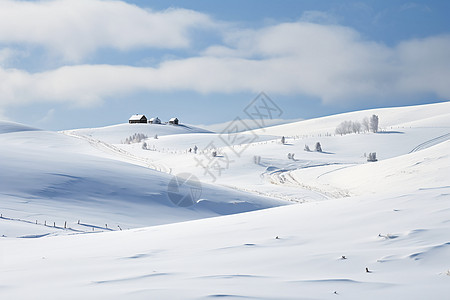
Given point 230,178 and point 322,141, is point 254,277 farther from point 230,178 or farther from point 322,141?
point 322,141

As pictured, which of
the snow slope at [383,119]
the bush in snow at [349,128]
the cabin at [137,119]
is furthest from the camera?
the cabin at [137,119]

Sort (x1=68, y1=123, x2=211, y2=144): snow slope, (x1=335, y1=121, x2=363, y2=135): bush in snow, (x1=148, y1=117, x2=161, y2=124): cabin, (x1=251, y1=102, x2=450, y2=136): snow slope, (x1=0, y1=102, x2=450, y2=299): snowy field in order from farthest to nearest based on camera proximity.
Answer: (x1=148, y1=117, x2=161, y2=124): cabin < (x1=251, y1=102, x2=450, y2=136): snow slope < (x1=68, y1=123, x2=211, y2=144): snow slope < (x1=335, y1=121, x2=363, y2=135): bush in snow < (x1=0, y1=102, x2=450, y2=299): snowy field

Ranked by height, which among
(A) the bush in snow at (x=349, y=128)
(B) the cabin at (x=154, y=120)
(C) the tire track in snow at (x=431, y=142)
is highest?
(B) the cabin at (x=154, y=120)

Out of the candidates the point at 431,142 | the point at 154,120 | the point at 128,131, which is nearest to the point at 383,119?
the point at 431,142

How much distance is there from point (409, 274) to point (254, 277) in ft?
6.22

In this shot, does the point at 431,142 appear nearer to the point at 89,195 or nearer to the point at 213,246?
the point at 89,195

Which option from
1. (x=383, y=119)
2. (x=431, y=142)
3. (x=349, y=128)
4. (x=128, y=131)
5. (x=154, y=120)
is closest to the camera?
(x=431, y=142)

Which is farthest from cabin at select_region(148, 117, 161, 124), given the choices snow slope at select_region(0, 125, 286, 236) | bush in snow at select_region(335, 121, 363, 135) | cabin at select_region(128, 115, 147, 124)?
snow slope at select_region(0, 125, 286, 236)

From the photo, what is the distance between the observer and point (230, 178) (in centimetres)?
5116

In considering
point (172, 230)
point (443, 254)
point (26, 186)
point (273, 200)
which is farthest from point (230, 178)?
point (443, 254)

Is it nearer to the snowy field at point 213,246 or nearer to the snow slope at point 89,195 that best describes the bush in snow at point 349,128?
the snow slope at point 89,195

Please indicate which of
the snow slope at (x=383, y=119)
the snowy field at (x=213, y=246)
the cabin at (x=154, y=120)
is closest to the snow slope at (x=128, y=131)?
the cabin at (x=154, y=120)

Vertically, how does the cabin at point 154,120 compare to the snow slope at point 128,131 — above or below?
above

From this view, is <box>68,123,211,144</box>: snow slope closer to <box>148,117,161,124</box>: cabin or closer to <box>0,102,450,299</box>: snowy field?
<box>148,117,161,124</box>: cabin
